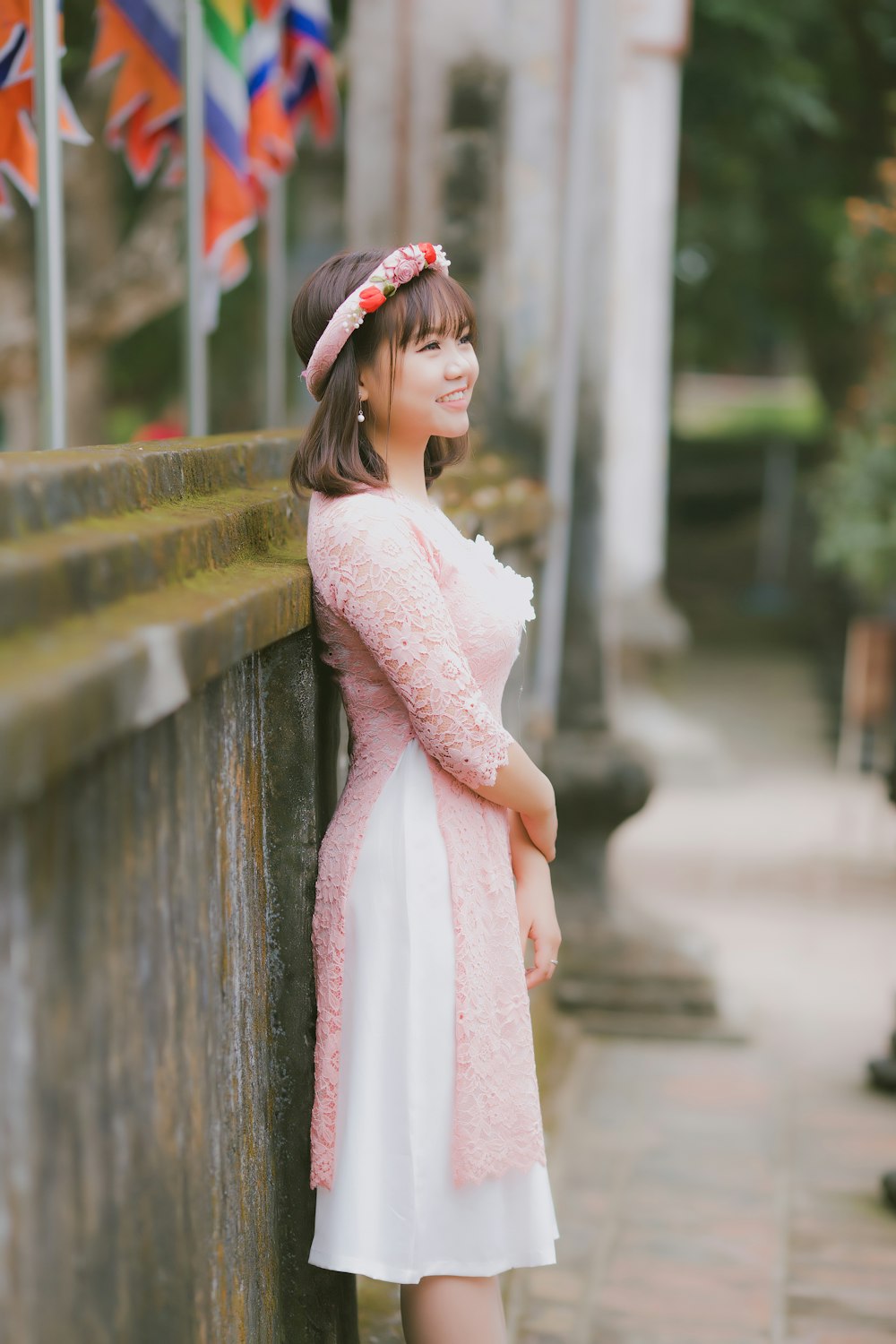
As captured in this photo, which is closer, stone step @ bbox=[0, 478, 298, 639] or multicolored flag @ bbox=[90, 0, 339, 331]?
stone step @ bbox=[0, 478, 298, 639]

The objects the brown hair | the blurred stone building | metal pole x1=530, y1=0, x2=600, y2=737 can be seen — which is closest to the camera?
the brown hair

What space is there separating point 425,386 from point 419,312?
102 millimetres

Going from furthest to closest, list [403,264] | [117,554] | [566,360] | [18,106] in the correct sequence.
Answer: [566,360] < [18,106] < [403,264] < [117,554]

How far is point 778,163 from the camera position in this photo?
16328mm

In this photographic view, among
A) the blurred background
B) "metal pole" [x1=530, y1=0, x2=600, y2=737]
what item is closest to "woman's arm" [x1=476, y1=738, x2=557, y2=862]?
the blurred background

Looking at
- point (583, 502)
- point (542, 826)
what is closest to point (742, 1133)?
point (583, 502)

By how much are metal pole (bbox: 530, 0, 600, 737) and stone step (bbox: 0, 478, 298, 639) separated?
9.76 feet

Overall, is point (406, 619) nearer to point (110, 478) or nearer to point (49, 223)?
point (110, 478)

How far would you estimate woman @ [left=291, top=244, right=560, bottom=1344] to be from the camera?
7.32 ft

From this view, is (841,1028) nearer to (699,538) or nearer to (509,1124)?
(509,1124)

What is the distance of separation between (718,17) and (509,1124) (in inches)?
467

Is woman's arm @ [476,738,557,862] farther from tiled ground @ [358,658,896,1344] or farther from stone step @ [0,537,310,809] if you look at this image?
tiled ground @ [358,658,896,1344]

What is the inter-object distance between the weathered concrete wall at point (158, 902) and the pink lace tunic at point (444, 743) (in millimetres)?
49

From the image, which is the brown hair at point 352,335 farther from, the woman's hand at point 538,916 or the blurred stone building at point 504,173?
the blurred stone building at point 504,173
